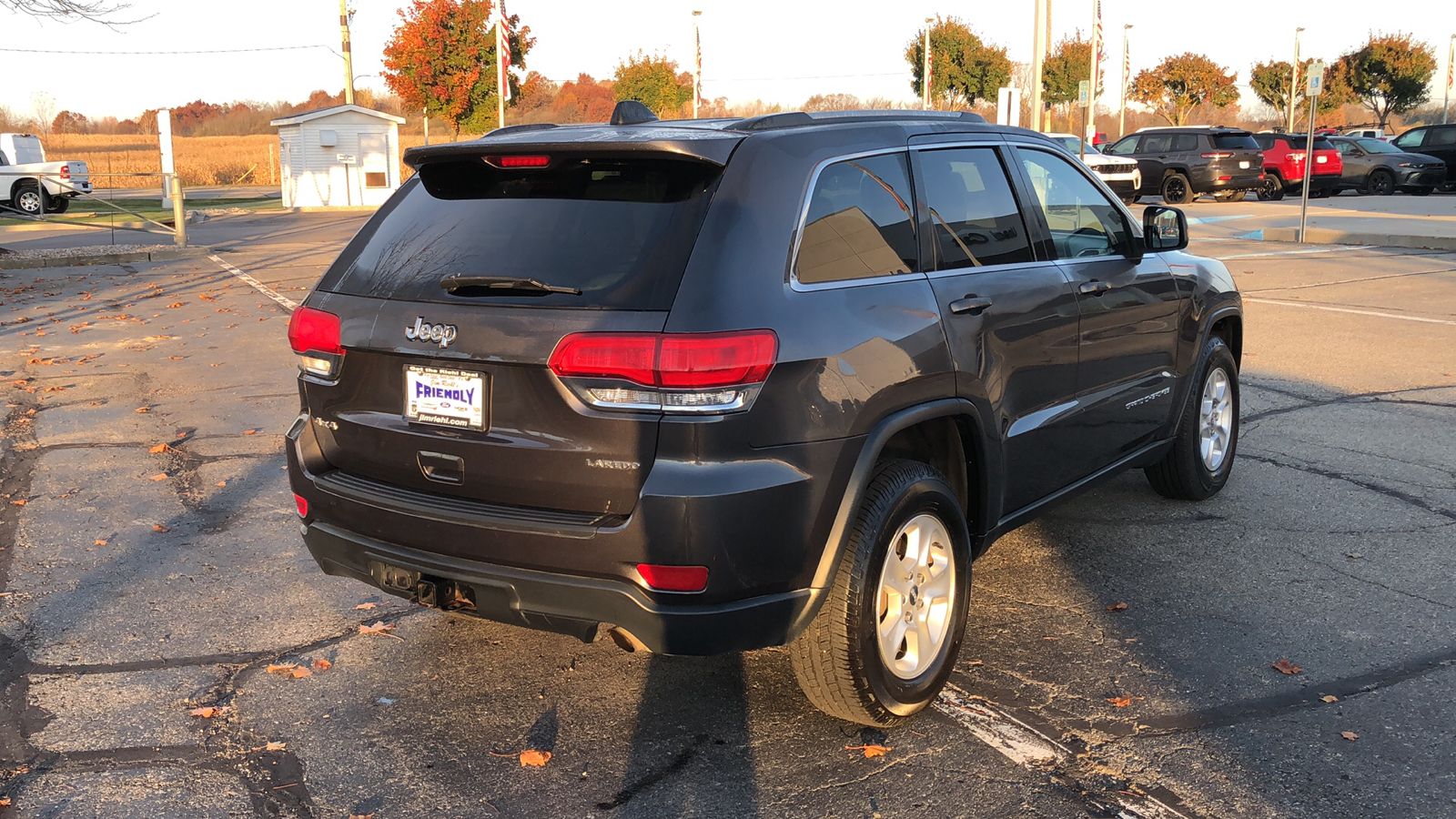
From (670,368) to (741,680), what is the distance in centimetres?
142

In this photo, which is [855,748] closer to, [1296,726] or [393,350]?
[1296,726]

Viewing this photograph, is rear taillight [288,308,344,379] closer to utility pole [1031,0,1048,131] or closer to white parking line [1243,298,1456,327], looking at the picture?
white parking line [1243,298,1456,327]

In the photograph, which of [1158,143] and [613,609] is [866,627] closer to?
[613,609]

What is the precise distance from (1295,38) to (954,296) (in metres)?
64.6

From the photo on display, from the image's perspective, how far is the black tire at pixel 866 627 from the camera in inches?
134

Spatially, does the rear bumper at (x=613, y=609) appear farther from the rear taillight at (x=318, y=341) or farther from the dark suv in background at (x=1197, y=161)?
the dark suv in background at (x=1197, y=161)

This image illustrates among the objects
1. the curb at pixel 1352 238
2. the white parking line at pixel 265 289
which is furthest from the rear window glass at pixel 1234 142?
the white parking line at pixel 265 289

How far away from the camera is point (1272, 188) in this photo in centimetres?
3156

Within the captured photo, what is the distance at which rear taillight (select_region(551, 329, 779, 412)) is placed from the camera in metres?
3.05

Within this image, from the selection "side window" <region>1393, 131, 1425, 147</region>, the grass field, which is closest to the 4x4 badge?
"side window" <region>1393, 131, 1425, 147</region>

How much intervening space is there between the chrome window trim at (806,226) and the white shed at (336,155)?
112ft

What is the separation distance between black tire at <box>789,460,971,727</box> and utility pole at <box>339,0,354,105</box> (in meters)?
35.1

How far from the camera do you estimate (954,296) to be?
12.7ft

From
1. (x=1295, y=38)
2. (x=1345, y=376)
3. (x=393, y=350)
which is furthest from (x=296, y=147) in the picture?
(x=1295, y=38)
